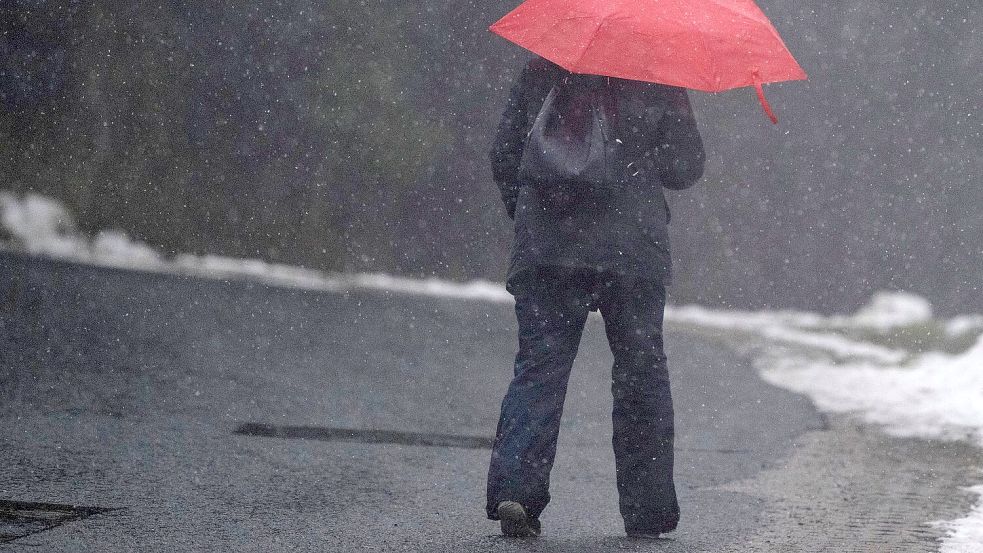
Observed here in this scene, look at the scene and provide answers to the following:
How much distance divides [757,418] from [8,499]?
13.6 ft

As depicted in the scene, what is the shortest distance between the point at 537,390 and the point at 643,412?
0.33m

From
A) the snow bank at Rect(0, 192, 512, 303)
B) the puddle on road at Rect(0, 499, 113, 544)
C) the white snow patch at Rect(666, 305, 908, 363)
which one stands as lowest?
the white snow patch at Rect(666, 305, 908, 363)

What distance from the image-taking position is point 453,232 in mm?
13172

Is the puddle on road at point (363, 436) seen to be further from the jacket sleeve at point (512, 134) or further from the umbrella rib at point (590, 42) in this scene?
the umbrella rib at point (590, 42)

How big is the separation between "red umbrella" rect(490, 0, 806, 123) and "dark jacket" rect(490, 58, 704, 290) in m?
0.12

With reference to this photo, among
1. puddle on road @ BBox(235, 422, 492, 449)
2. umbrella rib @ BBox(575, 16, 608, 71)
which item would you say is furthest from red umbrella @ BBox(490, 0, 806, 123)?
puddle on road @ BBox(235, 422, 492, 449)

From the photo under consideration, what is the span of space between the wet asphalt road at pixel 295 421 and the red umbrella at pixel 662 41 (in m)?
1.35

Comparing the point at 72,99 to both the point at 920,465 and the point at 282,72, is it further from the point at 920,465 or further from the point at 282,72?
the point at 920,465

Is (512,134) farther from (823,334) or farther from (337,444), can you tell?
(823,334)

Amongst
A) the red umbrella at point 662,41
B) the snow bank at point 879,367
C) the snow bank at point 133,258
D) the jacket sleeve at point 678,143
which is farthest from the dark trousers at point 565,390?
the snow bank at point 133,258

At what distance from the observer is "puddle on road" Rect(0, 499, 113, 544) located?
3.24 metres

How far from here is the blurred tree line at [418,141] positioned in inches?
466

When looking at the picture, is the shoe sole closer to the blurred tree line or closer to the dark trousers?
the dark trousers

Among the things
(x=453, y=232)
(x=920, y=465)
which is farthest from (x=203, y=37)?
(x=920, y=465)
